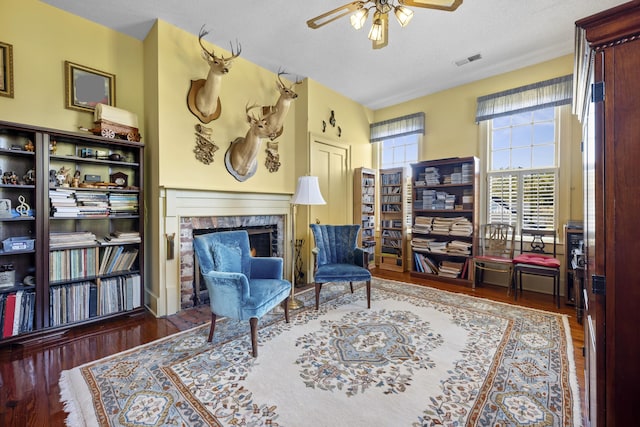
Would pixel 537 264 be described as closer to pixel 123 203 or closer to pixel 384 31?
pixel 384 31

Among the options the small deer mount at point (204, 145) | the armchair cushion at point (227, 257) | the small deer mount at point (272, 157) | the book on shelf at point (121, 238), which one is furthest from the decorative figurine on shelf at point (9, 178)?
the small deer mount at point (272, 157)

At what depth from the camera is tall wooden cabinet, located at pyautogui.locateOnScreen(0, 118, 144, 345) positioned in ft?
7.66

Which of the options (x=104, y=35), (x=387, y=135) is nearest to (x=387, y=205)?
(x=387, y=135)

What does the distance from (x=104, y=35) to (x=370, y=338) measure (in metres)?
4.13

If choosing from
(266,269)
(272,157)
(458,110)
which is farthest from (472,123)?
(266,269)

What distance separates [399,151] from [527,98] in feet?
6.78

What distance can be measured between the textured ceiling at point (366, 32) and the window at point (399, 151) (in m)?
1.08

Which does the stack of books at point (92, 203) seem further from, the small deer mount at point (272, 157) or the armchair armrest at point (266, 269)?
the small deer mount at point (272, 157)

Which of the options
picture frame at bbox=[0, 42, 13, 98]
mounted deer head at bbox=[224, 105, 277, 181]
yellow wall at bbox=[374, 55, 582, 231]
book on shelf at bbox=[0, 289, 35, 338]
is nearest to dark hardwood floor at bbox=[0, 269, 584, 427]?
book on shelf at bbox=[0, 289, 35, 338]

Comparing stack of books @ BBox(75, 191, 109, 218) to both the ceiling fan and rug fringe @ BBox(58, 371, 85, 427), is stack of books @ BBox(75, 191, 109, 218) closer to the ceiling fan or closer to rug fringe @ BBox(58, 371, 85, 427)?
rug fringe @ BBox(58, 371, 85, 427)

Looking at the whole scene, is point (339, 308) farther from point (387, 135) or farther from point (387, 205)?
point (387, 135)

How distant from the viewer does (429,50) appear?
3.52 m

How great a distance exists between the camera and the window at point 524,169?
376 centimetres

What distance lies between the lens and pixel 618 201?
2.84 feet
